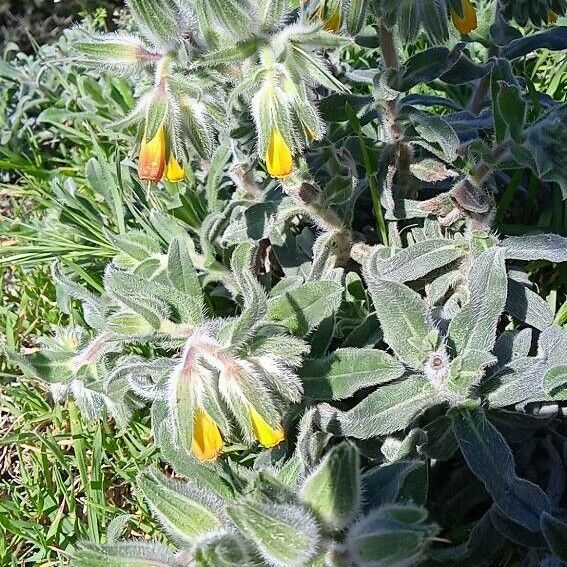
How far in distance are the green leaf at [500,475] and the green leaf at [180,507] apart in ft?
2.30

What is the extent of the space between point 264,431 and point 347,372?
354 mm

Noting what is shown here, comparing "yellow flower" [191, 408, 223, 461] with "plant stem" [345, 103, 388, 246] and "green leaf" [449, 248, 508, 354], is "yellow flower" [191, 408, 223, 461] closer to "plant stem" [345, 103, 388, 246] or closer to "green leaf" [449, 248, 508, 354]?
"green leaf" [449, 248, 508, 354]

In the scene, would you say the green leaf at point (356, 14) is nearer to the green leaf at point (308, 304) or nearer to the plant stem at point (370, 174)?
the plant stem at point (370, 174)

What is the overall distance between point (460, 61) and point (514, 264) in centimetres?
76

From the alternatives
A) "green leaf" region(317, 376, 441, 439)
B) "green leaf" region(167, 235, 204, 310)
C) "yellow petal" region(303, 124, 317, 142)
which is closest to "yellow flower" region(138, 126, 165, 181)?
"green leaf" region(167, 235, 204, 310)

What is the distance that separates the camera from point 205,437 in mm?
1939

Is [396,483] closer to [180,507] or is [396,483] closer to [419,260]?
[180,507]

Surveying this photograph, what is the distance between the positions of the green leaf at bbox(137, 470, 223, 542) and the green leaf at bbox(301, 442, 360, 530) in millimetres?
240

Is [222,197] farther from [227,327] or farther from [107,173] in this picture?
[227,327]

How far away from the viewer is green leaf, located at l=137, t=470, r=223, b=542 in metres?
1.77

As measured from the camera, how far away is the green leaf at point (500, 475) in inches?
81.9

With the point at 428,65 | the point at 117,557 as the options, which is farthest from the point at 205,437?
the point at 428,65

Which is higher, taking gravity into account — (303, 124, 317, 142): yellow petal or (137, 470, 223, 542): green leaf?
(303, 124, 317, 142): yellow petal

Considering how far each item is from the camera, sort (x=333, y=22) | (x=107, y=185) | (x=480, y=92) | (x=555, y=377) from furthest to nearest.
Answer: (x=107, y=185), (x=480, y=92), (x=333, y=22), (x=555, y=377)
